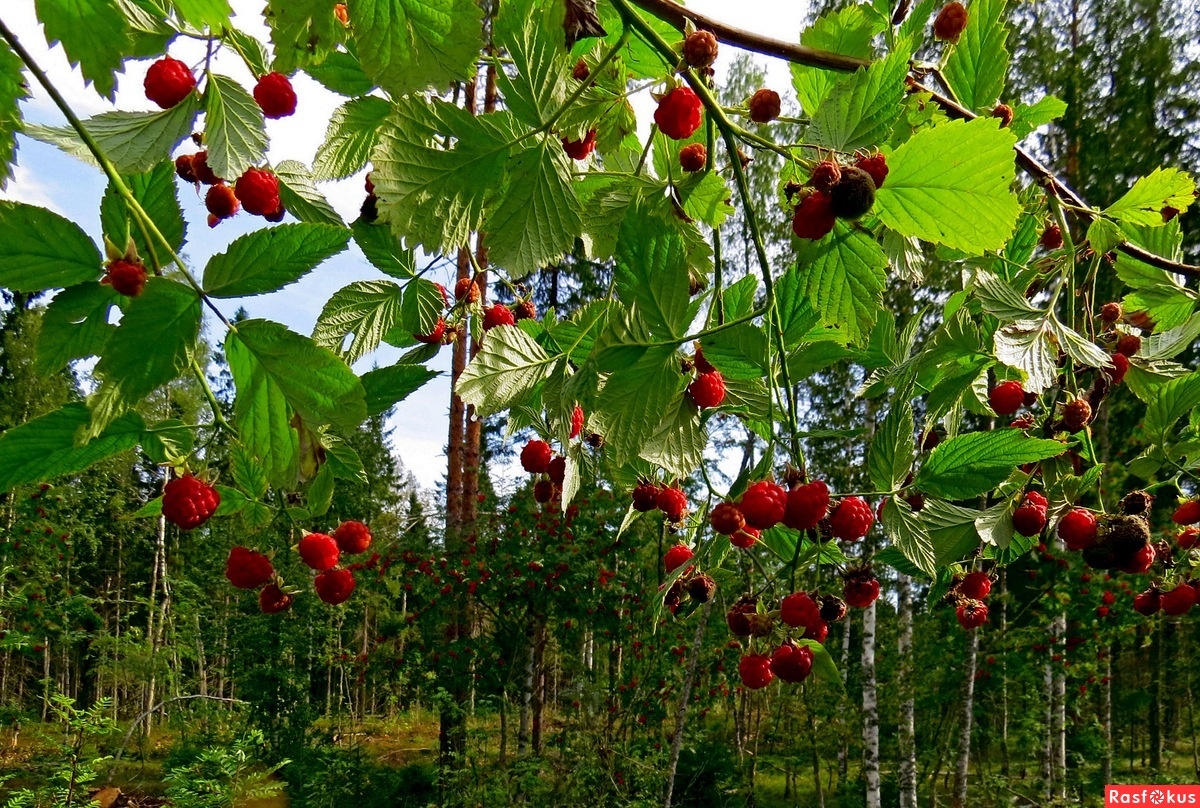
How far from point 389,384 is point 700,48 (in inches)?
18.9

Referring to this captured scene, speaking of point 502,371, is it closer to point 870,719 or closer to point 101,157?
point 101,157

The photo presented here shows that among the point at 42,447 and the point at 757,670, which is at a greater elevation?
the point at 42,447

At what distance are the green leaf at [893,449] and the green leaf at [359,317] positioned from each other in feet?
2.20

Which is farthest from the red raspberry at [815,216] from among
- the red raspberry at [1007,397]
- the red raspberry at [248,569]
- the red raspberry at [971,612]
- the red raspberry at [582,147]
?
the red raspberry at [971,612]

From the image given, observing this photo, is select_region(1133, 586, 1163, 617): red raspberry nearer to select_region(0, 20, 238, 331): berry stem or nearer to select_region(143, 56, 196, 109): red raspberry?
select_region(0, 20, 238, 331): berry stem

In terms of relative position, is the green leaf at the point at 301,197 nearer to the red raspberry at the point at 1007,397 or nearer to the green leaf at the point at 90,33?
the green leaf at the point at 90,33

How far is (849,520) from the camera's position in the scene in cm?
86

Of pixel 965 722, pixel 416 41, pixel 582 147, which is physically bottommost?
pixel 965 722

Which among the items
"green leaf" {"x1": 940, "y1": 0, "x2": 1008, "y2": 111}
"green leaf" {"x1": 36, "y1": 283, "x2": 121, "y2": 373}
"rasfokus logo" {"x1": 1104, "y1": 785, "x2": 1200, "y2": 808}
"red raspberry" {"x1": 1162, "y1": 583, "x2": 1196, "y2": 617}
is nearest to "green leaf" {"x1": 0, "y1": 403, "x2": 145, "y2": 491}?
"green leaf" {"x1": 36, "y1": 283, "x2": 121, "y2": 373}

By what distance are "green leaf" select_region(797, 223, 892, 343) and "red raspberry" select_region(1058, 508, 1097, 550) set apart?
662 millimetres

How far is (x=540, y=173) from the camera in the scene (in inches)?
28.4

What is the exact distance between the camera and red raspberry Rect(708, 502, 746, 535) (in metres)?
0.83

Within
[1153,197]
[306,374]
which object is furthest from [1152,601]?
[306,374]

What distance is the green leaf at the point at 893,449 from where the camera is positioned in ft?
2.86
